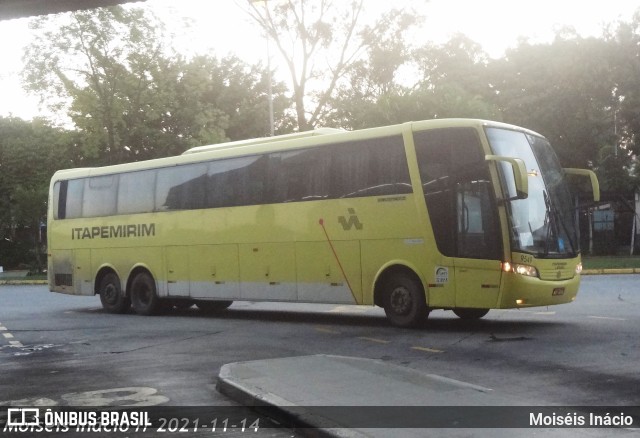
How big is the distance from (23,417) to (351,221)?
353 inches

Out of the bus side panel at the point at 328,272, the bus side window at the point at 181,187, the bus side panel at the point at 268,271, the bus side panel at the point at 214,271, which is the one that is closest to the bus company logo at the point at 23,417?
the bus side panel at the point at 328,272

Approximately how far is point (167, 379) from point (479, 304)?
5812 mm

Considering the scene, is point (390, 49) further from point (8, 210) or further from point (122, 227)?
point (8, 210)

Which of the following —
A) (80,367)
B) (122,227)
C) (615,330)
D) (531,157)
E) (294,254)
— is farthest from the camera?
(122,227)

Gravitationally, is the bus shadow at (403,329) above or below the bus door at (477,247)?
below

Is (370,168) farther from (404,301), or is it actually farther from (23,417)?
(23,417)

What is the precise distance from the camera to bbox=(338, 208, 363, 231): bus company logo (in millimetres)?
15859

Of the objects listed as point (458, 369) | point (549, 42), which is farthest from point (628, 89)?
point (458, 369)

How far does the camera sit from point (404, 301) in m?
15.0

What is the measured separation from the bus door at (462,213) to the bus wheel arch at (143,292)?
8.16m

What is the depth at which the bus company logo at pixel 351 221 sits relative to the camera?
1586 cm

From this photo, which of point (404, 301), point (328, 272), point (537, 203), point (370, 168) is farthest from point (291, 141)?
point (537, 203)

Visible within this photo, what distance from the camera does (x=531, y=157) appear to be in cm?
1474

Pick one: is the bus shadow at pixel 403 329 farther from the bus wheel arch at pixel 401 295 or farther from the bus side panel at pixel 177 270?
the bus side panel at pixel 177 270
